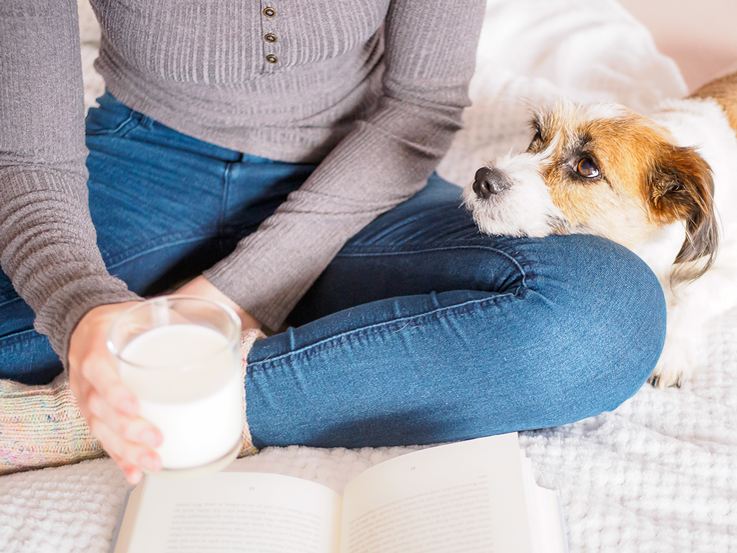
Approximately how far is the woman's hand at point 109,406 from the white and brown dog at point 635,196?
2.38 feet

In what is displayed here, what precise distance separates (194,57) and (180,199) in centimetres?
31

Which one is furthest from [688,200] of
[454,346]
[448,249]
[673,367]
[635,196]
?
[454,346]

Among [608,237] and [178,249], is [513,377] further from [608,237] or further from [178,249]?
[178,249]

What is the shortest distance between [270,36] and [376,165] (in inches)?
13.0

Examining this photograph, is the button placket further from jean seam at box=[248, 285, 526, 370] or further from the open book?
the open book

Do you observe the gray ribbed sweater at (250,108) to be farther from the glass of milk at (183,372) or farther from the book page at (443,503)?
the book page at (443,503)

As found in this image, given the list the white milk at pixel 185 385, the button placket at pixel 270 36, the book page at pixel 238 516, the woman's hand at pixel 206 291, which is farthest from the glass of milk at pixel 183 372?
the button placket at pixel 270 36

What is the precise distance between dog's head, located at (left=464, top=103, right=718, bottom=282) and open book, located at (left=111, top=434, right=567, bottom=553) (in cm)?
50

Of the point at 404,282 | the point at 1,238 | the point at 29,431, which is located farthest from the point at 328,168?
the point at 29,431

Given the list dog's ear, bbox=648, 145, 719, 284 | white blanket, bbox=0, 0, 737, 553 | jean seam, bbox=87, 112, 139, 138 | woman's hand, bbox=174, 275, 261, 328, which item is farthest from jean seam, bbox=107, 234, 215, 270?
dog's ear, bbox=648, 145, 719, 284

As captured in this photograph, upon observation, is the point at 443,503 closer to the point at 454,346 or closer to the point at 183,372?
the point at 454,346

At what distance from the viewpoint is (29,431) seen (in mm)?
961

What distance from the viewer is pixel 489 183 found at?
1165mm

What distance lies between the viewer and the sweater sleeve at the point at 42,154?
854mm
